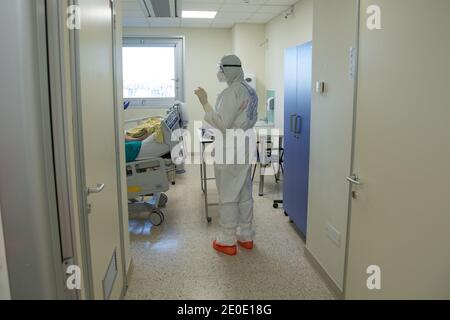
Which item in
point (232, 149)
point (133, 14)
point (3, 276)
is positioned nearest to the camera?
point (3, 276)

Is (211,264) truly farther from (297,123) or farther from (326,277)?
(297,123)

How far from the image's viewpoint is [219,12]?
6117 millimetres

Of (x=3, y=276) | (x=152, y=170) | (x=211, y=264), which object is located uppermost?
(x=3, y=276)

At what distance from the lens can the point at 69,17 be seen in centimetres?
134

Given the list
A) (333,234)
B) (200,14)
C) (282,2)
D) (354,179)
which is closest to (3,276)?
(354,179)

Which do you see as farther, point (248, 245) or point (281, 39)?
point (281, 39)

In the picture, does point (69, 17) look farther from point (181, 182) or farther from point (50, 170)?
point (181, 182)

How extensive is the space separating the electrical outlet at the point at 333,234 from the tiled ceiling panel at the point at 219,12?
3.73 m

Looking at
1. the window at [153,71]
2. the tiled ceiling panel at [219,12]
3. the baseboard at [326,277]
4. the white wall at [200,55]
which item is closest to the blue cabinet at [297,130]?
the baseboard at [326,277]

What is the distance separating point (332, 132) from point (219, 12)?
431cm

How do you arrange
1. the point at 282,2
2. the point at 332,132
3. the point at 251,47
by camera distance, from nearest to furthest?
the point at 332,132 → the point at 282,2 → the point at 251,47

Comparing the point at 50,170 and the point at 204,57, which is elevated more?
the point at 204,57
